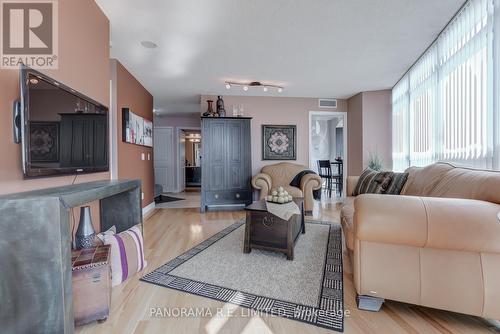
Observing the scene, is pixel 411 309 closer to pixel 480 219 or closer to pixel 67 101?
pixel 480 219

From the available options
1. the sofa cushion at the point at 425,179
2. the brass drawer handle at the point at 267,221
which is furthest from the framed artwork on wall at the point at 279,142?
the brass drawer handle at the point at 267,221

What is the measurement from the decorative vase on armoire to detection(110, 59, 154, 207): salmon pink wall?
160 cm

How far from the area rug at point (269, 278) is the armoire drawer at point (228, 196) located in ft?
6.26

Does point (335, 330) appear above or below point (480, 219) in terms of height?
below

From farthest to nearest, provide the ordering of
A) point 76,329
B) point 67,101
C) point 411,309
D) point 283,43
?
point 283,43
point 67,101
point 411,309
point 76,329

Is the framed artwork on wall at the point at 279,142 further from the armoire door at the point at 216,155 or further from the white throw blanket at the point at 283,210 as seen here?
the white throw blanket at the point at 283,210

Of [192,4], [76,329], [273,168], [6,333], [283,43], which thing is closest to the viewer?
[6,333]

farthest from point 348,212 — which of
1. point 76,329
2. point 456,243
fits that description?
point 76,329

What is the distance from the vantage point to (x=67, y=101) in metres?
1.71

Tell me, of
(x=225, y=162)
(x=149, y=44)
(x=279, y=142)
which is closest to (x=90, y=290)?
(x=149, y=44)

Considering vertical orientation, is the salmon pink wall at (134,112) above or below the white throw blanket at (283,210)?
above

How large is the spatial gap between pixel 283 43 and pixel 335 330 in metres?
2.97

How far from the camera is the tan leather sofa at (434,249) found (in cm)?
126

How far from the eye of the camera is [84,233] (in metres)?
1.90
